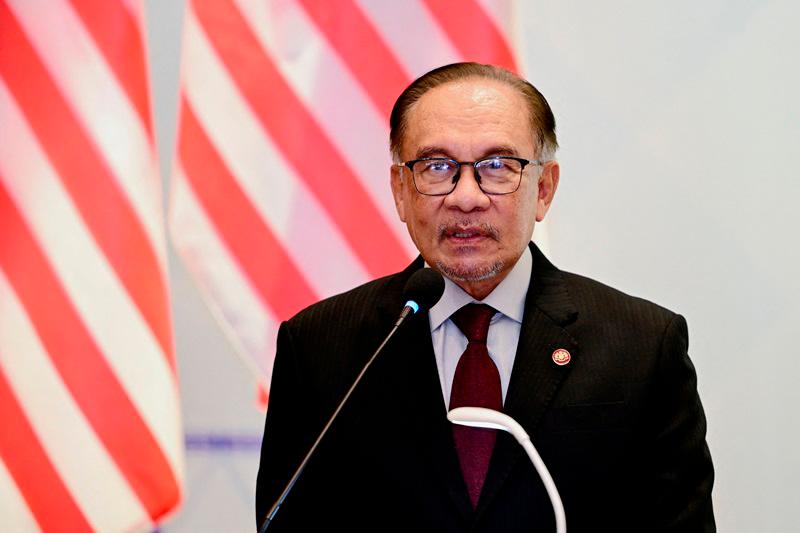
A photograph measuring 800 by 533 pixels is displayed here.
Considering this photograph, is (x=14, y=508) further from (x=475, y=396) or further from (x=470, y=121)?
(x=470, y=121)

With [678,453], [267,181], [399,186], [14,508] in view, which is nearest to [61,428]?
[14,508]

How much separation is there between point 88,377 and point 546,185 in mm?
1425

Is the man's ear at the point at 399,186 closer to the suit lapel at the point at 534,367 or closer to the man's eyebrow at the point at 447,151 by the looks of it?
the man's eyebrow at the point at 447,151

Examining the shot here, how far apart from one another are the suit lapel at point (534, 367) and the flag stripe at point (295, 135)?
2.63ft

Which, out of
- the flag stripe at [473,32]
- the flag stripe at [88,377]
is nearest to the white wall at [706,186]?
the flag stripe at [473,32]

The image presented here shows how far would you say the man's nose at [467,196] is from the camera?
174 cm

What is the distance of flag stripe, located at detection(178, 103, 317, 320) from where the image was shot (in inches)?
104

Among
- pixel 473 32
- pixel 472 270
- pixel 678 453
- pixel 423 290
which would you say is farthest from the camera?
pixel 473 32

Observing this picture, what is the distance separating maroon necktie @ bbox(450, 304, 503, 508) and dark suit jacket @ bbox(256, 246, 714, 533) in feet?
0.09

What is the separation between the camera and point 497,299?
183 cm

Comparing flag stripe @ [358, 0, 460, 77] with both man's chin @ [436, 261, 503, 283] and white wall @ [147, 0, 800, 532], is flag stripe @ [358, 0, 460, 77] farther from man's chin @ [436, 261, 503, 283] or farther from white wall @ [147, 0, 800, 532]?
man's chin @ [436, 261, 503, 283]

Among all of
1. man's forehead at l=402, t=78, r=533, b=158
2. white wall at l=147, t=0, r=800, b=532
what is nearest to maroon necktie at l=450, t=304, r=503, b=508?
man's forehead at l=402, t=78, r=533, b=158

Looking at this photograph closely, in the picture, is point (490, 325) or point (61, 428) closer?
point (490, 325)

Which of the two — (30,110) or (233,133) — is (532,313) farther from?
(30,110)
